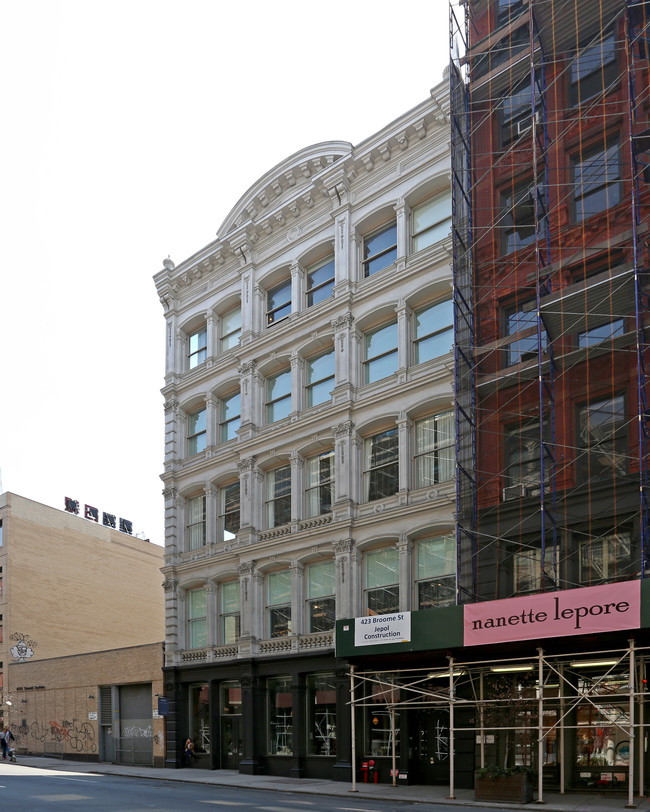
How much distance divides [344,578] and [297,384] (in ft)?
25.7

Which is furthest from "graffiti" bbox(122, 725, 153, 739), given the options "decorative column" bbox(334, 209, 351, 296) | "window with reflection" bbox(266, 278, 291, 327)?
"decorative column" bbox(334, 209, 351, 296)

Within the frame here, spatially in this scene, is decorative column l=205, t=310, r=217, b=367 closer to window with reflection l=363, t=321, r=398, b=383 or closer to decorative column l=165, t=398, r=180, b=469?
decorative column l=165, t=398, r=180, b=469

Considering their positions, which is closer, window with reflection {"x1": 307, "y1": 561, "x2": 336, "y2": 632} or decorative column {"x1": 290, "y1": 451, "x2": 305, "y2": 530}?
window with reflection {"x1": 307, "y1": 561, "x2": 336, "y2": 632}

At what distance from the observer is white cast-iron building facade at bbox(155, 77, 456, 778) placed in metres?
30.2

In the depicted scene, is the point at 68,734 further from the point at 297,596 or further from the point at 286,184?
the point at 286,184

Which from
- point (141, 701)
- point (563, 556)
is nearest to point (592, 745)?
point (563, 556)

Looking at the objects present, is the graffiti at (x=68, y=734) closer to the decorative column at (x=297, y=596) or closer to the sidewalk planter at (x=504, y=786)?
the decorative column at (x=297, y=596)

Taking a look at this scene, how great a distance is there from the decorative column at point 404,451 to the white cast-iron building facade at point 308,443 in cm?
6

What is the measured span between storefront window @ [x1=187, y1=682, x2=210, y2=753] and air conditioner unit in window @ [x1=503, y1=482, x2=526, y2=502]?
16364 millimetres

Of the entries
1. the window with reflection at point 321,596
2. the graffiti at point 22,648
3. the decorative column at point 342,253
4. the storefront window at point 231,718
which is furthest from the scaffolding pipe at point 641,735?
the graffiti at point 22,648

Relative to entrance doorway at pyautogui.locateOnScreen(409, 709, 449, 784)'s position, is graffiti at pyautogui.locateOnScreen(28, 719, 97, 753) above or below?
below

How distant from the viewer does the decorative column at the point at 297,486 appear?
33625mm

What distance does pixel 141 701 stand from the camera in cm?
4031

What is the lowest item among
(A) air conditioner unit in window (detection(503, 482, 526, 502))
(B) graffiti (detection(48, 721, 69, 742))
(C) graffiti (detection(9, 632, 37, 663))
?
(B) graffiti (detection(48, 721, 69, 742))
